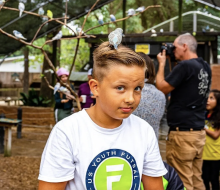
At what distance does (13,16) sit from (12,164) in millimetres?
2666

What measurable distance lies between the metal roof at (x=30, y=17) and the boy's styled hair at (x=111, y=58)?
4940mm

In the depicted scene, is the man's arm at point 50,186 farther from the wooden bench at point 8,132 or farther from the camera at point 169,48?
the wooden bench at point 8,132

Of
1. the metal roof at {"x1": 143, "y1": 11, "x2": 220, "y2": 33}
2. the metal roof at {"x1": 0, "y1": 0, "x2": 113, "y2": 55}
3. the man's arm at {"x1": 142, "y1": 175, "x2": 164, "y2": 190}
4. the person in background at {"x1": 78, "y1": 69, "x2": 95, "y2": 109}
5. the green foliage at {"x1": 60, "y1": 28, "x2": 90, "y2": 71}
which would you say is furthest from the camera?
the green foliage at {"x1": 60, "y1": 28, "x2": 90, "y2": 71}

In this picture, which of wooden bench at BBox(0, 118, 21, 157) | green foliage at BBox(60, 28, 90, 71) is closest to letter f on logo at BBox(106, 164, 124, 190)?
wooden bench at BBox(0, 118, 21, 157)

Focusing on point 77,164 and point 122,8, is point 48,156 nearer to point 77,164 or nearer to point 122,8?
point 77,164

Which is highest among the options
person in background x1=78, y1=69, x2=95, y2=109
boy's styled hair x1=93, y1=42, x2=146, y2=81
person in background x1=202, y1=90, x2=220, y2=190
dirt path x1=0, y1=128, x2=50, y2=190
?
boy's styled hair x1=93, y1=42, x2=146, y2=81

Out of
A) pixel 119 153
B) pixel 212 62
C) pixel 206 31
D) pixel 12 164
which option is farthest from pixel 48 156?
pixel 212 62

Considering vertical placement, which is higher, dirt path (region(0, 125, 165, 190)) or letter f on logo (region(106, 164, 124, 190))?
letter f on logo (region(106, 164, 124, 190))

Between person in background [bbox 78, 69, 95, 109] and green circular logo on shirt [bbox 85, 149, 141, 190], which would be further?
person in background [bbox 78, 69, 95, 109]

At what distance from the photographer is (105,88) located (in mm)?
1400

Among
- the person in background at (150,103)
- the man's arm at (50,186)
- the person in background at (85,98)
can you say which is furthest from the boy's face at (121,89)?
the person in background at (85,98)

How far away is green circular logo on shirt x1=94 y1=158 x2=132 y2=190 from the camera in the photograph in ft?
4.64

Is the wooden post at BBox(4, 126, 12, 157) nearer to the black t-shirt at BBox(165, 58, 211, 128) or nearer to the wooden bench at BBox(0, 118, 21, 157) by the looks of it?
the wooden bench at BBox(0, 118, 21, 157)

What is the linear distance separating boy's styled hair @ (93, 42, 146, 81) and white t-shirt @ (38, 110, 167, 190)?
0.20 metres
